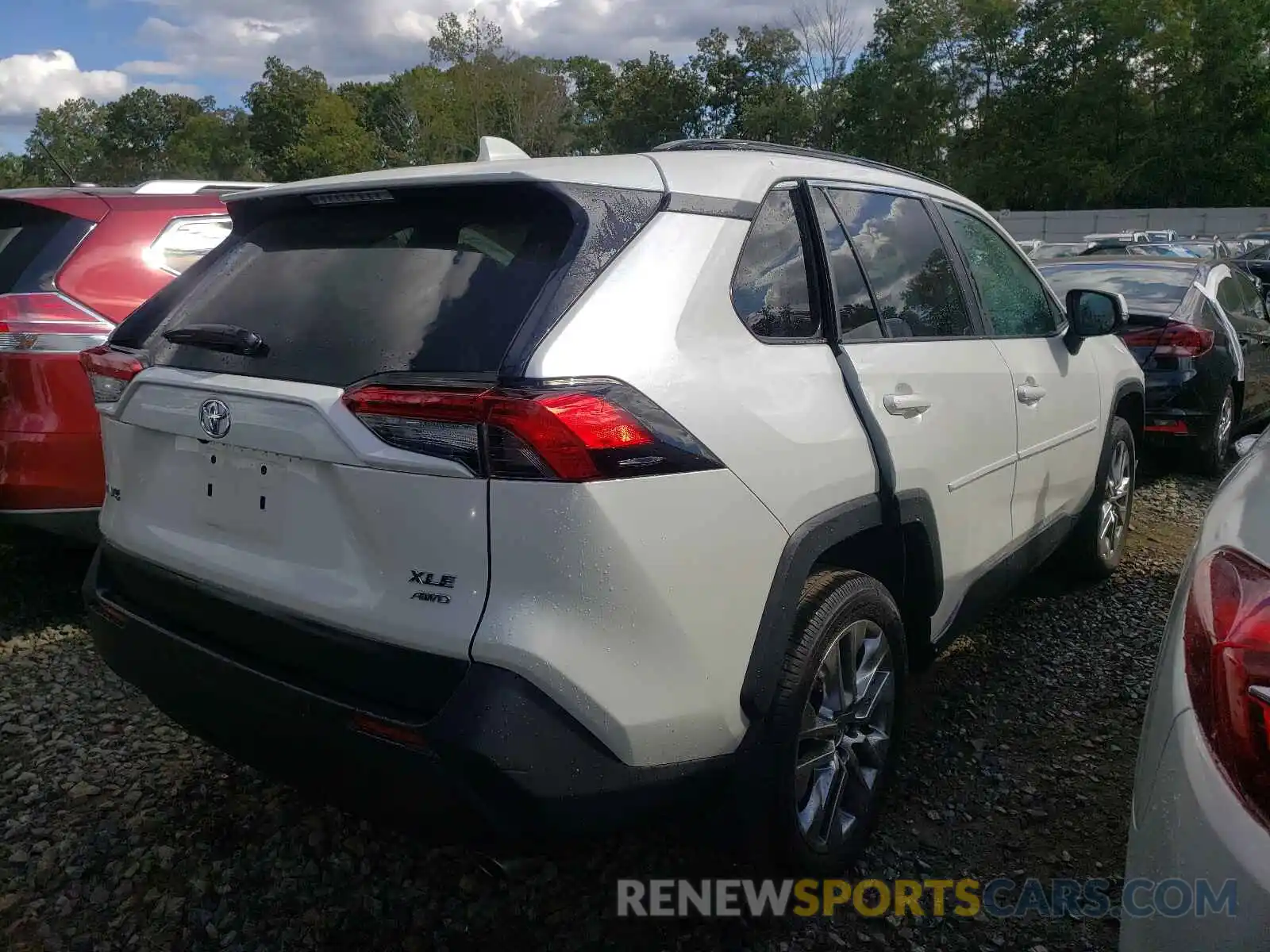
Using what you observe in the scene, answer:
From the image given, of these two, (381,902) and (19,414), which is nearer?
(381,902)

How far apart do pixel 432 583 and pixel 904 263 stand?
1.90 m

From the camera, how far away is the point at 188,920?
8.02 ft

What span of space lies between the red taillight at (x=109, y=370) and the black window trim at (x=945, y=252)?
1.77 m

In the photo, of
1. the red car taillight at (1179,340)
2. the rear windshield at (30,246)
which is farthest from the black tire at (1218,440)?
the rear windshield at (30,246)

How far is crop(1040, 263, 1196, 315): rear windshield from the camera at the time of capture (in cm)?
661

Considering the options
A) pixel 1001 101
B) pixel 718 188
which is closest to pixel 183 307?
pixel 718 188

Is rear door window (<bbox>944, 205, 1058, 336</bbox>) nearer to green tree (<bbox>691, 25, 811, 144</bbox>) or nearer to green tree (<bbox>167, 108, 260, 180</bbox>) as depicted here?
green tree (<bbox>691, 25, 811, 144</bbox>)

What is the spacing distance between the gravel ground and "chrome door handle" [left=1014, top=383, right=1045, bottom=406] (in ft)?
3.52

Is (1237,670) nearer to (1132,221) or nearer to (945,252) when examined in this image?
(945,252)

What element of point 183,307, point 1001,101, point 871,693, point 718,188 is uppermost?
point 1001,101

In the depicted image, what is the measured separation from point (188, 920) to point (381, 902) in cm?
47

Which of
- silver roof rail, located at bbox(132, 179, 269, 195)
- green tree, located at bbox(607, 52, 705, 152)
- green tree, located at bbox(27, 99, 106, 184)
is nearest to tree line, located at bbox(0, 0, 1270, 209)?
green tree, located at bbox(607, 52, 705, 152)

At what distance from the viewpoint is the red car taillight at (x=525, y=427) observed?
1.77m

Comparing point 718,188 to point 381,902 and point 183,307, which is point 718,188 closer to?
point 183,307
